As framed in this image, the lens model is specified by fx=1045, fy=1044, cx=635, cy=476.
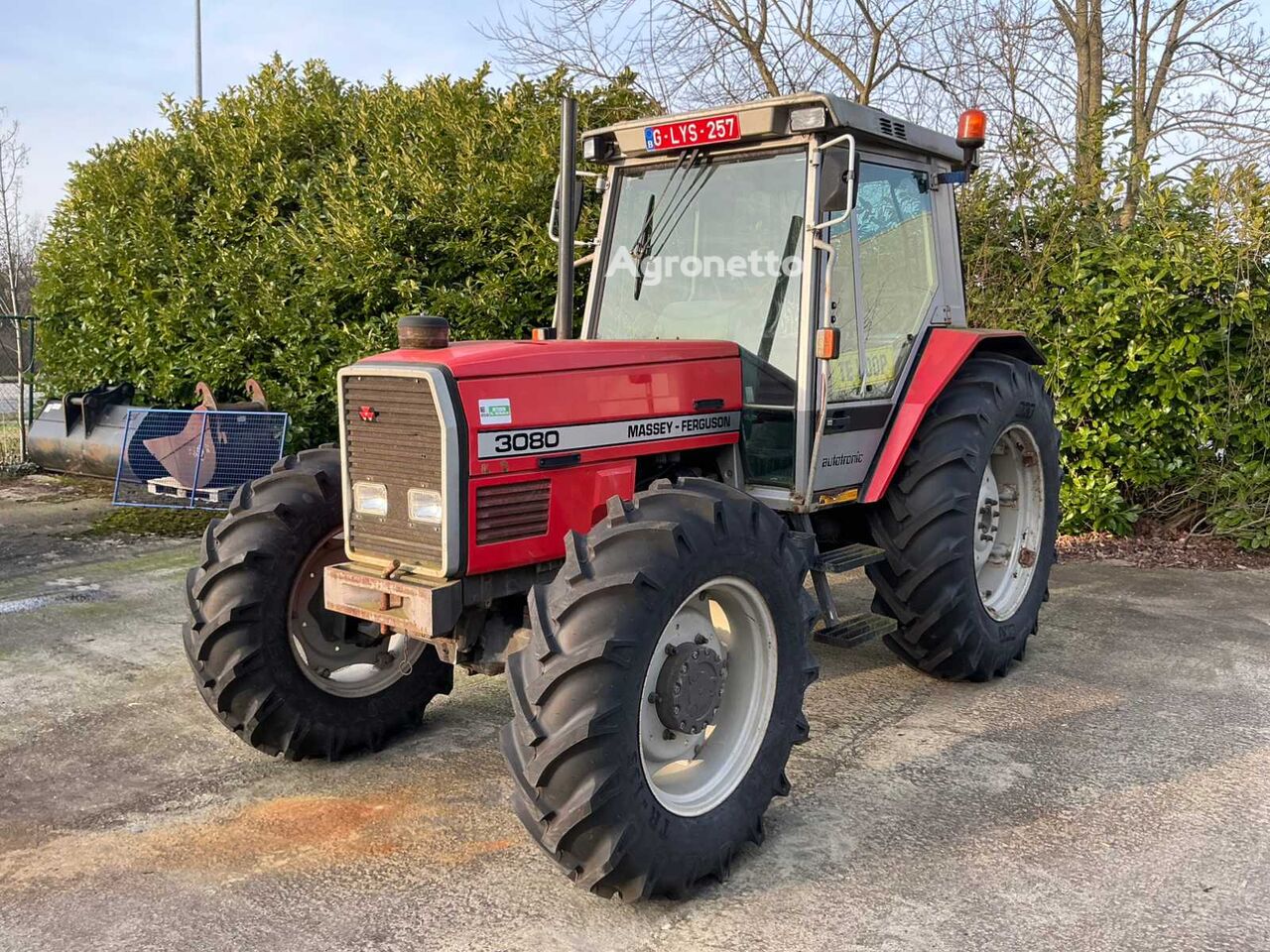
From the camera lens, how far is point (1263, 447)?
711 cm

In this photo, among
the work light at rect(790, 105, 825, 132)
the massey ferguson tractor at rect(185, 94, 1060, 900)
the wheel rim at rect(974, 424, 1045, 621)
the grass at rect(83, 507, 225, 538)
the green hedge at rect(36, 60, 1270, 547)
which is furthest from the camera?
the grass at rect(83, 507, 225, 538)

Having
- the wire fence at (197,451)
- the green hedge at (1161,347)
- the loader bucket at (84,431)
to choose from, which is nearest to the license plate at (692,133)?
the green hedge at (1161,347)

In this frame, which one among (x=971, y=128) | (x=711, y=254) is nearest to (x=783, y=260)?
(x=711, y=254)

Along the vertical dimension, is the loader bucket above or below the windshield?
below

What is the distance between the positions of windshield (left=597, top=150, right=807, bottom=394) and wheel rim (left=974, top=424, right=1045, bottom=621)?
1.56 meters

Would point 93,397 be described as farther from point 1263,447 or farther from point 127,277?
point 1263,447

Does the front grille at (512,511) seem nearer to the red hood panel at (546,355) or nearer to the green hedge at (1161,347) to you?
the red hood panel at (546,355)

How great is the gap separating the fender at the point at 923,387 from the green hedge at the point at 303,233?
401cm

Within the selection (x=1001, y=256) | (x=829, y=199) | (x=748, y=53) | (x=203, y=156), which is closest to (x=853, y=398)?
(x=829, y=199)

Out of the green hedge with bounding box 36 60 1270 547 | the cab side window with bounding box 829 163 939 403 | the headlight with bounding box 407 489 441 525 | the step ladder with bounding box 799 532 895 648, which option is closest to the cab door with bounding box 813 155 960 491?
the cab side window with bounding box 829 163 939 403

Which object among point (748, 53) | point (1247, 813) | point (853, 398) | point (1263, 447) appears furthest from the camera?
point (748, 53)

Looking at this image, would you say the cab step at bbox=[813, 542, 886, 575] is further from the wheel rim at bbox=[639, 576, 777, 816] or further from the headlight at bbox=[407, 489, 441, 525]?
the headlight at bbox=[407, 489, 441, 525]

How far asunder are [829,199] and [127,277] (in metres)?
7.50

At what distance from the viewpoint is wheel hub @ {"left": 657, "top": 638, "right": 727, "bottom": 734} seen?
3.00 meters
